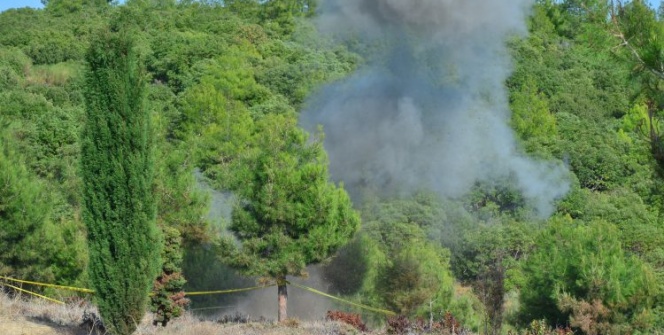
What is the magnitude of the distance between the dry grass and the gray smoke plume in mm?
22003

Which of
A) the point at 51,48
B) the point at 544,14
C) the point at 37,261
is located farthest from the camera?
the point at 544,14

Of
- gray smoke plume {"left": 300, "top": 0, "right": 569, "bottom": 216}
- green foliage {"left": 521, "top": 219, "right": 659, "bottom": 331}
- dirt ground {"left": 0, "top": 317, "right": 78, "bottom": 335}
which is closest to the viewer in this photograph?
dirt ground {"left": 0, "top": 317, "right": 78, "bottom": 335}

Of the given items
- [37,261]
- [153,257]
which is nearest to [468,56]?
[37,261]

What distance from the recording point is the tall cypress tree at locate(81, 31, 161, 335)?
1052 centimetres

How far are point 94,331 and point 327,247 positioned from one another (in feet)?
23.0

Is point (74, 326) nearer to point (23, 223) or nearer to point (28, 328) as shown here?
point (28, 328)

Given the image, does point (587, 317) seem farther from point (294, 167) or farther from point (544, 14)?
point (544, 14)

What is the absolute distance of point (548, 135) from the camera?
159 feet

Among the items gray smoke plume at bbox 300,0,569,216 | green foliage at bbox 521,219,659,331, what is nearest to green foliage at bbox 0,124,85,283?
green foliage at bbox 521,219,659,331

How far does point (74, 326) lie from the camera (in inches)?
466

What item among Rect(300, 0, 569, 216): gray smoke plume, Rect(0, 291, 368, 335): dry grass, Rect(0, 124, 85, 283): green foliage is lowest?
Rect(0, 291, 368, 335): dry grass

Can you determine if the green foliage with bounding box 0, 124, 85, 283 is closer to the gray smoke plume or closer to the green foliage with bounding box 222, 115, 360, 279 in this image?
the green foliage with bounding box 222, 115, 360, 279

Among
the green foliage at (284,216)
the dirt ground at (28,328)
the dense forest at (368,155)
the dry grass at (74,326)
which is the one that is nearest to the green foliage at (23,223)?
the dense forest at (368,155)

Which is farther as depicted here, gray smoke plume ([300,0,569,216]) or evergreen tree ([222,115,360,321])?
gray smoke plume ([300,0,569,216])
